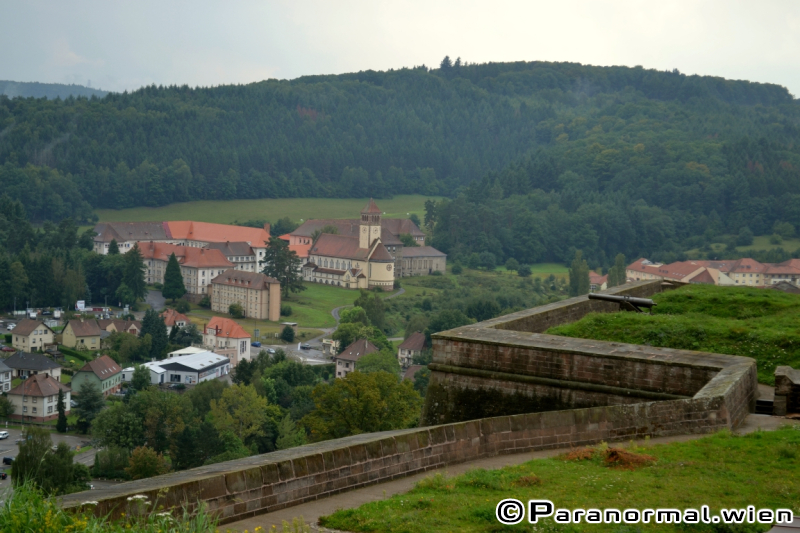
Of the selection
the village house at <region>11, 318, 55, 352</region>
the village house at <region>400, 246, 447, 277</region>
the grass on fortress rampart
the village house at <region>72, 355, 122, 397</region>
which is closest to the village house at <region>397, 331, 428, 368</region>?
the village house at <region>72, 355, 122, 397</region>

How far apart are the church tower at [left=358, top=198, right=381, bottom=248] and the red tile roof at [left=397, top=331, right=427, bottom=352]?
1577 inches

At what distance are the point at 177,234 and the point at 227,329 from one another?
5521cm

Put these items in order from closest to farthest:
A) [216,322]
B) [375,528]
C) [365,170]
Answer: [375,528], [216,322], [365,170]

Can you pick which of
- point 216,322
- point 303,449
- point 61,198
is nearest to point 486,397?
point 303,449

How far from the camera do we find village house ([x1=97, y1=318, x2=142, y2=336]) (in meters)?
84.8

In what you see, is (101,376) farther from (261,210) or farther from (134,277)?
(261,210)

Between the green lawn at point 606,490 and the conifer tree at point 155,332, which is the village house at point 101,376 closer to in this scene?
the conifer tree at point 155,332

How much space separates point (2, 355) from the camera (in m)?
74.9

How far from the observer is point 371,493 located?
28.2 ft

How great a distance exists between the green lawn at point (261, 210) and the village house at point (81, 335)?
67.6 m

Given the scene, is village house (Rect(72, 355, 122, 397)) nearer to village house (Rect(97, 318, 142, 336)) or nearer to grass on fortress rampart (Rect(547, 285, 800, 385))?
village house (Rect(97, 318, 142, 336))

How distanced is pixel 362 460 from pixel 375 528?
1.41 metres

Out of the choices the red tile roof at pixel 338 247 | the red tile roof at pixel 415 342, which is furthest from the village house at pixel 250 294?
the red tile roof at pixel 338 247

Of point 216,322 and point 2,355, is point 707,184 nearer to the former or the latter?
point 216,322
